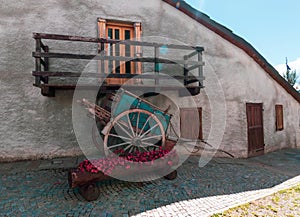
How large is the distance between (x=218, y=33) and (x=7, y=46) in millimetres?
6622

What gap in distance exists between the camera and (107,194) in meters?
3.51

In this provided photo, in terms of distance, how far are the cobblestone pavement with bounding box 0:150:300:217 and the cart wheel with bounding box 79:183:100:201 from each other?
81 millimetres

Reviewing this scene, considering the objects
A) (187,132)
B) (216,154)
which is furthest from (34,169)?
(216,154)

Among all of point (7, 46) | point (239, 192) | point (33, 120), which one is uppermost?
point (7, 46)

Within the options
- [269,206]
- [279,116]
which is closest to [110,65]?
[269,206]

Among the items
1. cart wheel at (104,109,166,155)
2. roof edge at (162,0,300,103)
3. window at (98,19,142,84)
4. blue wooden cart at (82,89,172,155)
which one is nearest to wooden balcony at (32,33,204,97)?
window at (98,19,142,84)

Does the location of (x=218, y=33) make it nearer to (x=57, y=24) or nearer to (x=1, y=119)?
(x=57, y=24)

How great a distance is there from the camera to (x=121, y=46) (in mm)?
5836

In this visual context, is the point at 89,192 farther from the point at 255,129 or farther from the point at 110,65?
the point at 255,129

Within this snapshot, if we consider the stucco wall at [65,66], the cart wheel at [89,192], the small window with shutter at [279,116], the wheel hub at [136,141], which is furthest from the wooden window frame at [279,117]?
the cart wheel at [89,192]

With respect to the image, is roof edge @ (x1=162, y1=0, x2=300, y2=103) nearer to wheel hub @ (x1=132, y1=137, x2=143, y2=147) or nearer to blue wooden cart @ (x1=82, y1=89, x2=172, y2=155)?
blue wooden cart @ (x1=82, y1=89, x2=172, y2=155)

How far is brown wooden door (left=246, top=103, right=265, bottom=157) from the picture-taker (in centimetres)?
725

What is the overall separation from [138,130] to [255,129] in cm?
532

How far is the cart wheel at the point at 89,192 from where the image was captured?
326 cm
